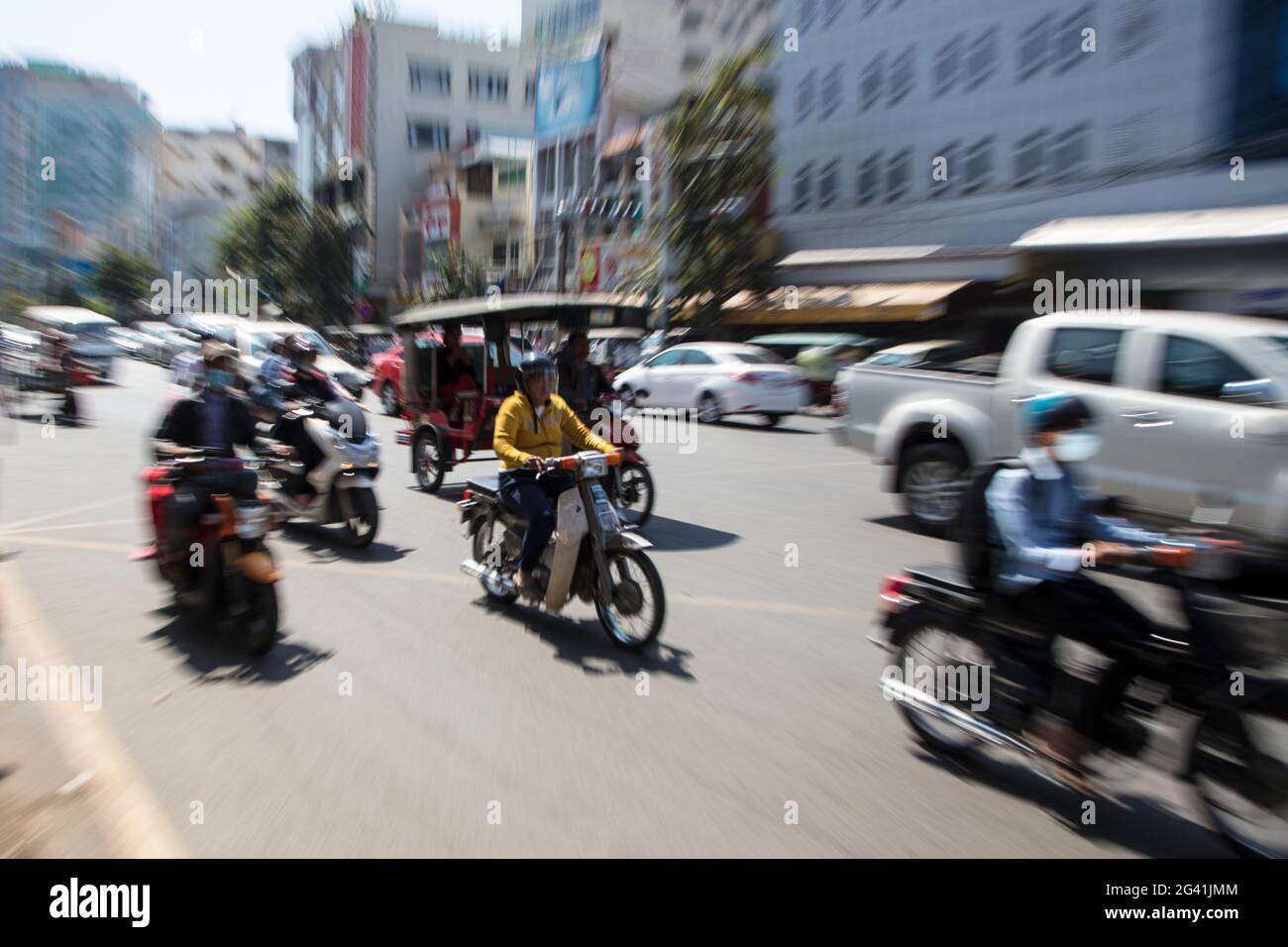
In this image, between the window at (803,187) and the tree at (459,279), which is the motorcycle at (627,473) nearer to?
the window at (803,187)

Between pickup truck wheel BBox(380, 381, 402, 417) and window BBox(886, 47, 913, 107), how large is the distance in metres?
17.7

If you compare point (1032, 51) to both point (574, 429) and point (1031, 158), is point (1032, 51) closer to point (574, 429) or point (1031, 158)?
point (1031, 158)

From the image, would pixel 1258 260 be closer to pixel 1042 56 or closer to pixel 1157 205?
pixel 1157 205

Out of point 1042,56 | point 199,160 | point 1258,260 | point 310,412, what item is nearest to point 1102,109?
point 1042,56

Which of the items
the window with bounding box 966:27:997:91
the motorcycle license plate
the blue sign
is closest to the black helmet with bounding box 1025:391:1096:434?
the motorcycle license plate

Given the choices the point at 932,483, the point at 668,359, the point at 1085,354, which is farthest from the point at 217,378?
the point at 668,359

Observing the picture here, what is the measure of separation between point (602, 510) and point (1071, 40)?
23964 millimetres

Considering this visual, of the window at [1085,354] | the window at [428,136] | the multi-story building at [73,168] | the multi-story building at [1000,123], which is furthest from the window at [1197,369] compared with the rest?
the multi-story building at [73,168]

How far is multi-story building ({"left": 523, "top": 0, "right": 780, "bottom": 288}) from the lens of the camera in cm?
4009

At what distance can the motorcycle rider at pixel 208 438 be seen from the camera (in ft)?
19.0

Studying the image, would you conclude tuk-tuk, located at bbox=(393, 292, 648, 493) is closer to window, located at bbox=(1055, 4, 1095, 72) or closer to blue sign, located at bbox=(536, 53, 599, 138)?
window, located at bbox=(1055, 4, 1095, 72)

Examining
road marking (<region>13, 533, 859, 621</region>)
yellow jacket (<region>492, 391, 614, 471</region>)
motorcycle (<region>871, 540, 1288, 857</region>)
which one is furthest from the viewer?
road marking (<region>13, 533, 859, 621</region>)

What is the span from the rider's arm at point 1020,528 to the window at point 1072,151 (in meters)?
23.4

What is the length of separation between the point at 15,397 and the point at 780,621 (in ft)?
57.8
